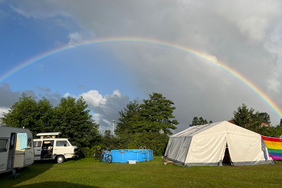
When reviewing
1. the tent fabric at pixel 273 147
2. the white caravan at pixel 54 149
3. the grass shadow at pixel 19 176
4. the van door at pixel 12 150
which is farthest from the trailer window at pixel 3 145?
the tent fabric at pixel 273 147

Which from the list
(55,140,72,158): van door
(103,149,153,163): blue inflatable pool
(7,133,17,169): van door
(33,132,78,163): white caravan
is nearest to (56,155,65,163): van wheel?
(33,132,78,163): white caravan

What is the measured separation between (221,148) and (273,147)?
589cm

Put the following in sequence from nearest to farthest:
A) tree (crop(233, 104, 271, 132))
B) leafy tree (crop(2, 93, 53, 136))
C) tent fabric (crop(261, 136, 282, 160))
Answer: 1. tent fabric (crop(261, 136, 282, 160))
2. leafy tree (crop(2, 93, 53, 136))
3. tree (crop(233, 104, 271, 132))

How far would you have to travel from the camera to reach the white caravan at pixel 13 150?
9.21m

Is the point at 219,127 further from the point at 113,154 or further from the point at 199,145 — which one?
the point at 113,154

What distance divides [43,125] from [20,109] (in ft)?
9.39

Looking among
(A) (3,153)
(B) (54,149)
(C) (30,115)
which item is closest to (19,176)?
(A) (3,153)

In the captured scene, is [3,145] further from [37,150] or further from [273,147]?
[273,147]

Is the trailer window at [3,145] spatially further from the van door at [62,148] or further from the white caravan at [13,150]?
the van door at [62,148]

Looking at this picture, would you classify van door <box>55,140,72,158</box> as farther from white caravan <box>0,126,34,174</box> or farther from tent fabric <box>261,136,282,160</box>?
tent fabric <box>261,136,282,160</box>

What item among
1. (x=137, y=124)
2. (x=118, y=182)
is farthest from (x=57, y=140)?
(x=137, y=124)

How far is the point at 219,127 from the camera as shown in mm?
15555

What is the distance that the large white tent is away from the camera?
14477mm

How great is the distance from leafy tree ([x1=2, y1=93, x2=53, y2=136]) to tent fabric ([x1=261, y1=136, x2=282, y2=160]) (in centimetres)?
2147
